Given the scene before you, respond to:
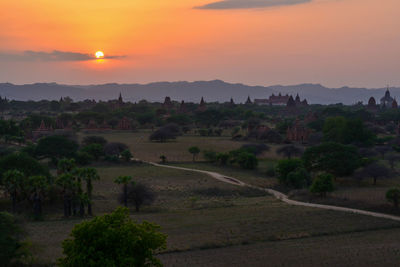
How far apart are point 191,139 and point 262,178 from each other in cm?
3811

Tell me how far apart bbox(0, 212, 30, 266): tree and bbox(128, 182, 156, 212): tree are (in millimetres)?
14653

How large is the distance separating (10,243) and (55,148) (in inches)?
1485

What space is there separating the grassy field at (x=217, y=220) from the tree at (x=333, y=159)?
396 inches

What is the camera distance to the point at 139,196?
3509 cm

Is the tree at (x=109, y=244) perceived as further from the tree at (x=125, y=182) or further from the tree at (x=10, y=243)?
the tree at (x=125, y=182)

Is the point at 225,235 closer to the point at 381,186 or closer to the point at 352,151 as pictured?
the point at 381,186

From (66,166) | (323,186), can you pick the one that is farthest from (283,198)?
(66,166)

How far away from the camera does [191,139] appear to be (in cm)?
8756

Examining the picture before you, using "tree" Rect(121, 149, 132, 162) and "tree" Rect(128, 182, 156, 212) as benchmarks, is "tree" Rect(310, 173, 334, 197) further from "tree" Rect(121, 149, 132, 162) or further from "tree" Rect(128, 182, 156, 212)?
"tree" Rect(121, 149, 132, 162)

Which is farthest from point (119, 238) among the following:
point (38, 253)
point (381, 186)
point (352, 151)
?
point (352, 151)

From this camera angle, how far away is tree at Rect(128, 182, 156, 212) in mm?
35062

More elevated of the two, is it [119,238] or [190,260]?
[119,238]

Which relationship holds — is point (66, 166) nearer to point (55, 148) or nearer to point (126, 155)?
point (55, 148)

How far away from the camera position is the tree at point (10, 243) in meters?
19.5
